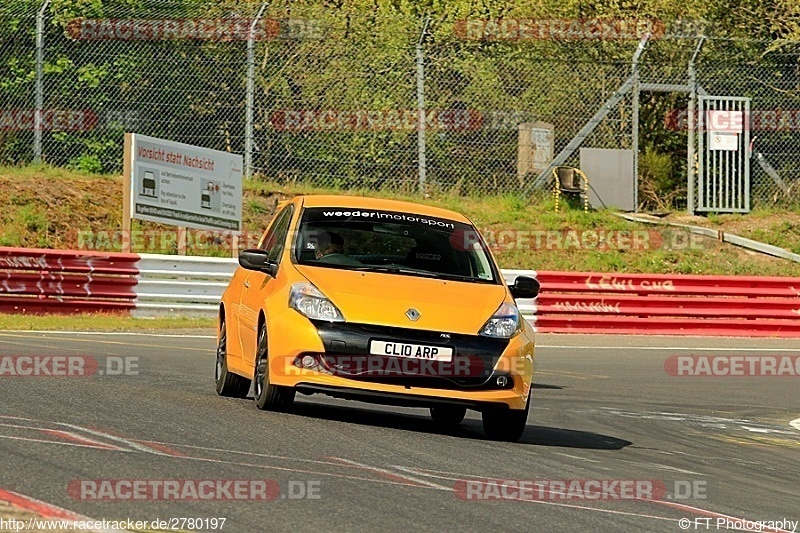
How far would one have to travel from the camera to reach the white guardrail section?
21547mm

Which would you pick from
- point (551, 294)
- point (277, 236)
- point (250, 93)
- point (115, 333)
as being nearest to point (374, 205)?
point (277, 236)

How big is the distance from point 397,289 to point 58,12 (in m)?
17.9

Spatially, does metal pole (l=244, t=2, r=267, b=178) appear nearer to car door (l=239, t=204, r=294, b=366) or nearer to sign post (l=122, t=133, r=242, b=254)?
sign post (l=122, t=133, r=242, b=254)

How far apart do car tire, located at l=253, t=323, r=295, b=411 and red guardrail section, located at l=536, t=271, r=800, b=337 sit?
12.7m

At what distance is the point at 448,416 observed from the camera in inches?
455

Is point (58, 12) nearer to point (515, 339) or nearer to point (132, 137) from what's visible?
point (132, 137)

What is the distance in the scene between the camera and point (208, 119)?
85.6 ft

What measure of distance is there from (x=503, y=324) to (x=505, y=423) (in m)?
0.70

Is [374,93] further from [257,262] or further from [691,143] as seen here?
[257,262]

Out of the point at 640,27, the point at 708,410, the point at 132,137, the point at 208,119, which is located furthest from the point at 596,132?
the point at 708,410

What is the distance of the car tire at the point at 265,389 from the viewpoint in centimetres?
1002

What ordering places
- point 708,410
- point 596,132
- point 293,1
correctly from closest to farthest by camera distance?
point 708,410 → point 596,132 → point 293,1

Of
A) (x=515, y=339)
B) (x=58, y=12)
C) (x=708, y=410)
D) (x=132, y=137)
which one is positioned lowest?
(x=708, y=410)

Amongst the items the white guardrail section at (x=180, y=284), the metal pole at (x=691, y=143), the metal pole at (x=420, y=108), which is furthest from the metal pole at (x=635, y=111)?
the white guardrail section at (x=180, y=284)
